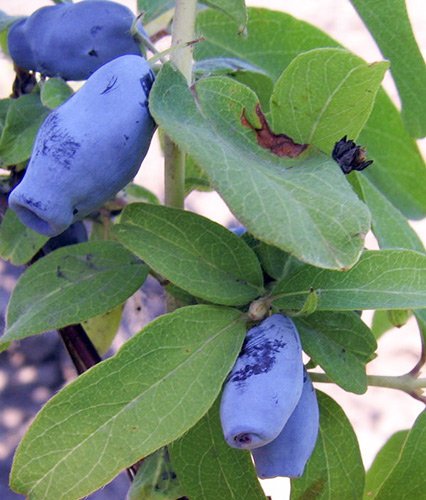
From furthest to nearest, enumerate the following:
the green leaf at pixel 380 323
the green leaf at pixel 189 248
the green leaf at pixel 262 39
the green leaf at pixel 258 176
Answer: the green leaf at pixel 380 323 < the green leaf at pixel 262 39 < the green leaf at pixel 189 248 < the green leaf at pixel 258 176

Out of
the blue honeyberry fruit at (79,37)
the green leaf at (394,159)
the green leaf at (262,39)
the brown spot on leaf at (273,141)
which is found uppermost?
the blue honeyberry fruit at (79,37)

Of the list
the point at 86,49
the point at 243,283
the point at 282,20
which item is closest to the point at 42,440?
the point at 243,283

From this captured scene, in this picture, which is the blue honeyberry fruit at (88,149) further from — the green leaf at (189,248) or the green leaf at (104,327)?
the green leaf at (104,327)

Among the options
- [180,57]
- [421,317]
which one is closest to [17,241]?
[180,57]

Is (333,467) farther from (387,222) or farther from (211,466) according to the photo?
(387,222)

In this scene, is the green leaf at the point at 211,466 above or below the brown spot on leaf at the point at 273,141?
below

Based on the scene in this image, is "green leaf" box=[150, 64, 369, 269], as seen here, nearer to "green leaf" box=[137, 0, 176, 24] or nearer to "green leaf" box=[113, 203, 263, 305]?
"green leaf" box=[113, 203, 263, 305]

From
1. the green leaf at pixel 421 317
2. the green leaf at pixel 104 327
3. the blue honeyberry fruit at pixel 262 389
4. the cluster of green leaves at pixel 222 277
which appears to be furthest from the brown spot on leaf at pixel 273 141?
the green leaf at pixel 104 327

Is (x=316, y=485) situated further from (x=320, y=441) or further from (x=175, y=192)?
(x=175, y=192)
